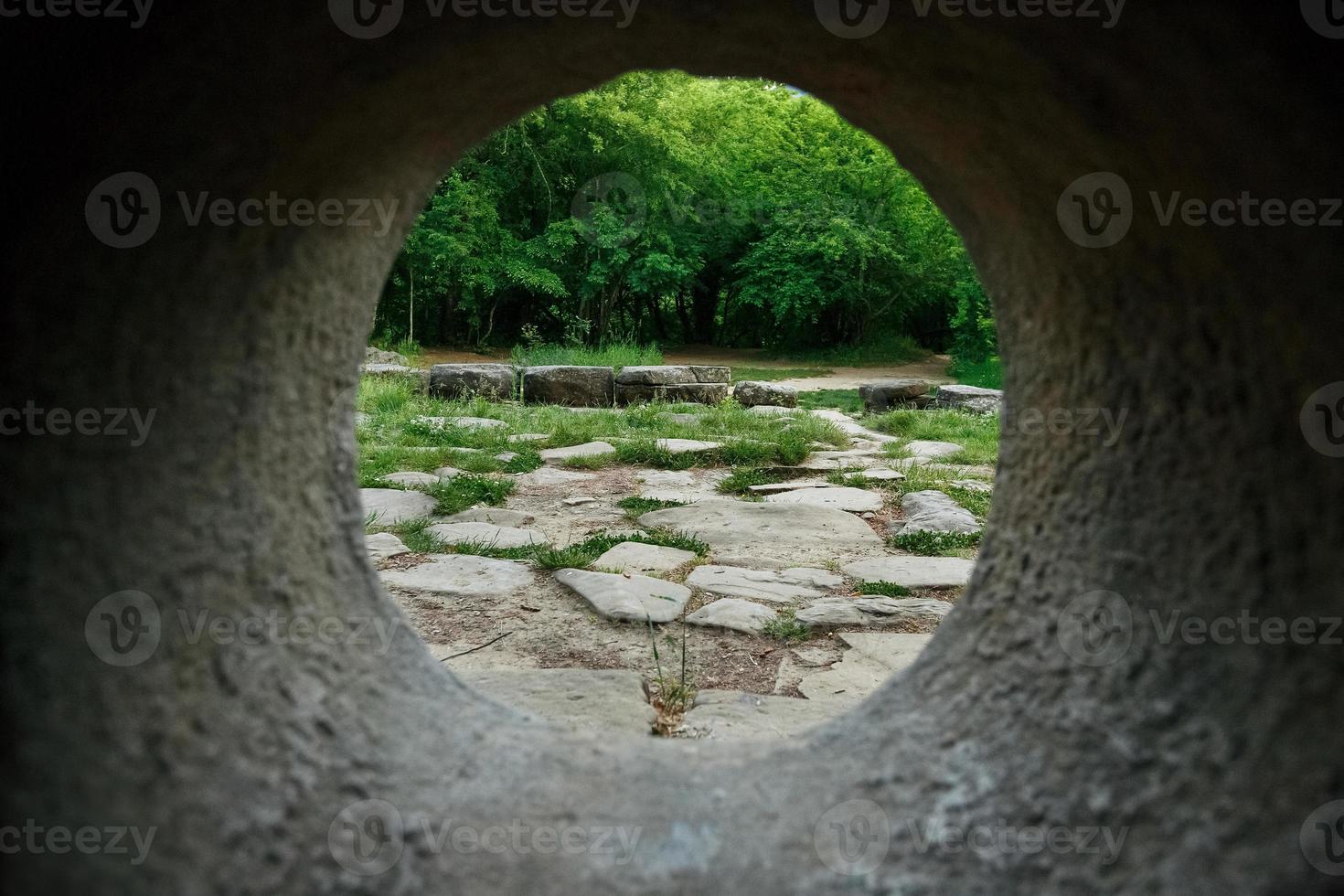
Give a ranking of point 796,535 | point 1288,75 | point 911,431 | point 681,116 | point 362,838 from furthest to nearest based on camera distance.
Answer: point 681,116 → point 911,431 → point 796,535 → point 362,838 → point 1288,75

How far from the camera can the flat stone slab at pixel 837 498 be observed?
14.1ft

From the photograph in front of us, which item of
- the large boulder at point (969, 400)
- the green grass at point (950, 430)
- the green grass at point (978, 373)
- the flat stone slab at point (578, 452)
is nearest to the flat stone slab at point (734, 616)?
the flat stone slab at point (578, 452)

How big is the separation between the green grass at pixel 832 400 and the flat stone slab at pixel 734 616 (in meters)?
6.73

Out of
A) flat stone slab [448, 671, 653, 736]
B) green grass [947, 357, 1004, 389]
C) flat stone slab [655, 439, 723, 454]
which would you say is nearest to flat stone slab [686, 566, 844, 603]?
flat stone slab [448, 671, 653, 736]

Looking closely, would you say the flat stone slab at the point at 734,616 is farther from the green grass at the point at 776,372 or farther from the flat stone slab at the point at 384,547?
the green grass at the point at 776,372

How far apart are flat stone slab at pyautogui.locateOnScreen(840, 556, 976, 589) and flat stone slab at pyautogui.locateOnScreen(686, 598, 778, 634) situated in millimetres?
582

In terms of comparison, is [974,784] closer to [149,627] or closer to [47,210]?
[149,627]

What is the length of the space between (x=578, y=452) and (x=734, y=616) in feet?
11.0

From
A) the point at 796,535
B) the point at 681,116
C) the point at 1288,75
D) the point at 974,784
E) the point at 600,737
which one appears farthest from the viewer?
the point at 681,116

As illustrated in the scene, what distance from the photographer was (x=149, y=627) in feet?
2.74

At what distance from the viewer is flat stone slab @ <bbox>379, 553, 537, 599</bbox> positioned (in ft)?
9.04

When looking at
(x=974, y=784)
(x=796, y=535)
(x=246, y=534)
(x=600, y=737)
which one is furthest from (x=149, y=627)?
(x=796, y=535)

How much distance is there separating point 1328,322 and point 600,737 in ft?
3.38

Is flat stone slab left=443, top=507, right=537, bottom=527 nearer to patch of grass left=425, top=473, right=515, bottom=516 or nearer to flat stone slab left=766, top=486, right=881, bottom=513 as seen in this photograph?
patch of grass left=425, top=473, right=515, bottom=516
